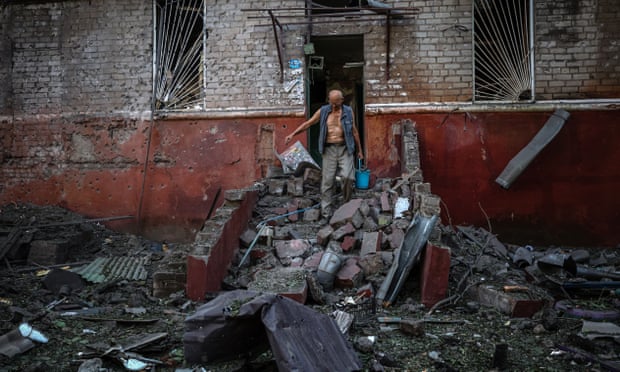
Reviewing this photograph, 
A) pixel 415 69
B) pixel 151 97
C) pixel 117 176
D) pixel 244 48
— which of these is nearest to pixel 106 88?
pixel 151 97

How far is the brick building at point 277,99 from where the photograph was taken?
8.66m

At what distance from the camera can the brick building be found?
866 cm

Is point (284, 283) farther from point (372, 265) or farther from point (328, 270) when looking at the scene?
point (372, 265)

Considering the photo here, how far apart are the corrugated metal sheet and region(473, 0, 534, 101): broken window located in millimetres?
6574

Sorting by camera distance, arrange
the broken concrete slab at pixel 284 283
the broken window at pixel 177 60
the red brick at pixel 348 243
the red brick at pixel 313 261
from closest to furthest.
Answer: the broken concrete slab at pixel 284 283 → the red brick at pixel 313 261 → the red brick at pixel 348 243 → the broken window at pixel 177 60

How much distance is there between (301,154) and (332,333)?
5222 mm

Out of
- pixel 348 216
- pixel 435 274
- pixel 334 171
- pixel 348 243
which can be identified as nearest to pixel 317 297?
pixel 348 243

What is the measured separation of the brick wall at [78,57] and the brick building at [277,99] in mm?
28

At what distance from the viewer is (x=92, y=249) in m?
8.47

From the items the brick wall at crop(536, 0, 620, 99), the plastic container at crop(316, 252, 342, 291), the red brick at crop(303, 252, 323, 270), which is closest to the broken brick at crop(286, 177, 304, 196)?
the red brick at crop(303, 252, 323, 270)

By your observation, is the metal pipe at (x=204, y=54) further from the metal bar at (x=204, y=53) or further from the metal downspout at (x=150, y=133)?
the metal downspout at (x=150, y=133)

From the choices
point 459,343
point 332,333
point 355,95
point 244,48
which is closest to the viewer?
A: point 332,333

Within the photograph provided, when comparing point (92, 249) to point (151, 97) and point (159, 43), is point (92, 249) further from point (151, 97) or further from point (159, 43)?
point (159, 43)

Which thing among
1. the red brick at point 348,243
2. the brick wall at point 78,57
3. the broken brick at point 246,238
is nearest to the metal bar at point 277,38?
the brick wall at point 78,57
